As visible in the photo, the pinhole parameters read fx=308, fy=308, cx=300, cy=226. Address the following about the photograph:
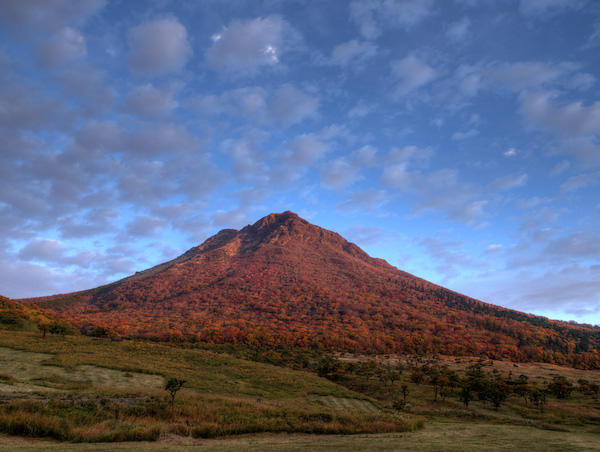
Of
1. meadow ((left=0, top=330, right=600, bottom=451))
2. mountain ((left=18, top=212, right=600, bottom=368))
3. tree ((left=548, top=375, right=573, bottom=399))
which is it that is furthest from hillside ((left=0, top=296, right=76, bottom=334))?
tree ((left=548, top=375, right=573, bottom=399))

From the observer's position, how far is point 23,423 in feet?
44.3

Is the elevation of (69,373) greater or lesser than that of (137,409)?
lesser

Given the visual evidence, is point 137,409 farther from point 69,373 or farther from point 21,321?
point 21,321

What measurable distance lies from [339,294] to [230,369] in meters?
133

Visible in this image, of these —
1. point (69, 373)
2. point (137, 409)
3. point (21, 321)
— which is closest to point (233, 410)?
point (137, 409)

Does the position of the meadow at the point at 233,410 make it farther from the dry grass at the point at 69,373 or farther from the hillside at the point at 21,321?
the hillside at the point at 21,321

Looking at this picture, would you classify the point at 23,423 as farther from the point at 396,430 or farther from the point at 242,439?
the point at 396,430

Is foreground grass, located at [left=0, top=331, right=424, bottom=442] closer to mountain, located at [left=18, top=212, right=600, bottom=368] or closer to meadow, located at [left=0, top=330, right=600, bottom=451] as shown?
meadow, located at [left=0, top=330, right=600, bottom=451]

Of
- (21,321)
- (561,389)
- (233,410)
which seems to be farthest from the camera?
(21,321)

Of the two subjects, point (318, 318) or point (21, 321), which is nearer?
point (21, 321)

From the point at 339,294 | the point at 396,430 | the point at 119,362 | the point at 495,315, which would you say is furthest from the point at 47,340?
the point at 495,315

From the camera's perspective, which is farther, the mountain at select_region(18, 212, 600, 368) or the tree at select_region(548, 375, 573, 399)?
the mountain at select_region(18, 212, 600, 368)

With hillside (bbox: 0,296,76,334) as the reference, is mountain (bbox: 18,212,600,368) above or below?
above

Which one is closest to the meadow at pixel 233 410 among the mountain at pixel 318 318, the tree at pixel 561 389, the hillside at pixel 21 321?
the tree at pixel 561 389
